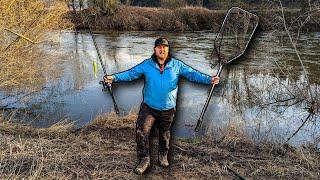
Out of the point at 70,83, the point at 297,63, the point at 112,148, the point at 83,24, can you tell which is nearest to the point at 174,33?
the point at 83,24

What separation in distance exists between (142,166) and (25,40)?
8.30 metres

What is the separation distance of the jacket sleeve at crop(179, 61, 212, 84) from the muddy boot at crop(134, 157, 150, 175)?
136 cm

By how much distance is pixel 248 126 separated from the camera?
1164 cm

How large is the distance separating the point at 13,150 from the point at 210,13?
103 feet

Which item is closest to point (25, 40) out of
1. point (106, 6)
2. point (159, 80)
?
point (159, 80)

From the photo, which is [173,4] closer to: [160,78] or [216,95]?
[216,95]

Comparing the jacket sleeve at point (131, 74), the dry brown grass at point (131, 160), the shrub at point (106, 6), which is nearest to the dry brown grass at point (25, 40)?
the dry brown grass at point (131, 160)

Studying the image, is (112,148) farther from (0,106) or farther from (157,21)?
(157,21)

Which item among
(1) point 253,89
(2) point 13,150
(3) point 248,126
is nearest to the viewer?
(2) point 13,150

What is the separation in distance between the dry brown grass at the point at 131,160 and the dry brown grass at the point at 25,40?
5262 mm

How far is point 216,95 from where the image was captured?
14.9 metres

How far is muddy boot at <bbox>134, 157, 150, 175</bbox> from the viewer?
6.17 meters

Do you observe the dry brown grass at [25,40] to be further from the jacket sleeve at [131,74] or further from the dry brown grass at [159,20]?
the dry brown grass at [159,20]

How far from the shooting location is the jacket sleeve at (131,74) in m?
5.72
